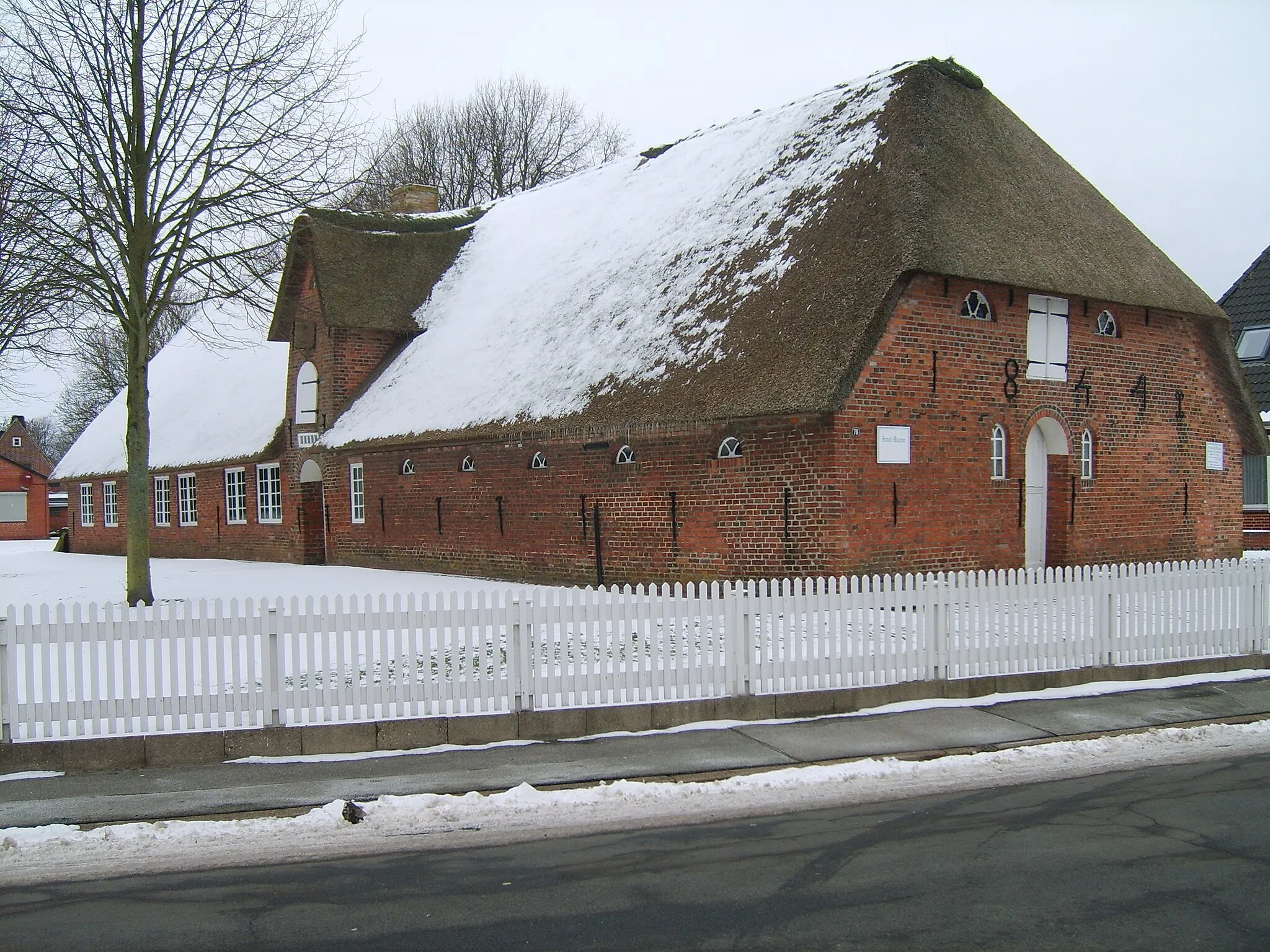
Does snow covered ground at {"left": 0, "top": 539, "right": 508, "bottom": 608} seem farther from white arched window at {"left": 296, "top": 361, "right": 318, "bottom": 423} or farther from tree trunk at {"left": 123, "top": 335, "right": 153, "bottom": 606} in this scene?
white arched window at {"left": 296, "top": 361, "right": 318, "bottom": 423}

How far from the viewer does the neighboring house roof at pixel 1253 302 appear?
80.7 ft

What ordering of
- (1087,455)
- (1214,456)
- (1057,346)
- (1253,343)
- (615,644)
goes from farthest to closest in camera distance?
(1253,343)
(1214,456)
(1087,455)
(1057,346)
(615,644)

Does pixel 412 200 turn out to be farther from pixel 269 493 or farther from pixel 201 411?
pixel 269 493

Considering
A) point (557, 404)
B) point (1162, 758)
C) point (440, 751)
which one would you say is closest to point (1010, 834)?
point (1162, 758)

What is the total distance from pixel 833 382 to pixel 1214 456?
8939 mm

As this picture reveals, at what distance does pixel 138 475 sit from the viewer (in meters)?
15.2

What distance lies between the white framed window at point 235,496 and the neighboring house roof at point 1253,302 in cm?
2429

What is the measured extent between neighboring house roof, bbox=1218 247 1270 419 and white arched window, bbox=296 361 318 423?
21.4 metres

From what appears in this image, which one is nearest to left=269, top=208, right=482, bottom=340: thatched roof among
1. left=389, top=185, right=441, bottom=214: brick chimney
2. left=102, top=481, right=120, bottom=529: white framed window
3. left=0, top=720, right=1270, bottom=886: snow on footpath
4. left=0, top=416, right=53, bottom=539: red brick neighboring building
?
left=389, top=185, right=441, bottom=214: brick chimney

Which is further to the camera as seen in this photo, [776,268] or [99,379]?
[99,379]

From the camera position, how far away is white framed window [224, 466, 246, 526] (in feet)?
86.0

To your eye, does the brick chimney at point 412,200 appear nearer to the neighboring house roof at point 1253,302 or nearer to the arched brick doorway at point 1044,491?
the arched brick doorway at point 1044,491

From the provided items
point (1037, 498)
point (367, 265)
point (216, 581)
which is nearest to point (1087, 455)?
point (1037, 498)

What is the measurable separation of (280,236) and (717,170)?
8.11 m
